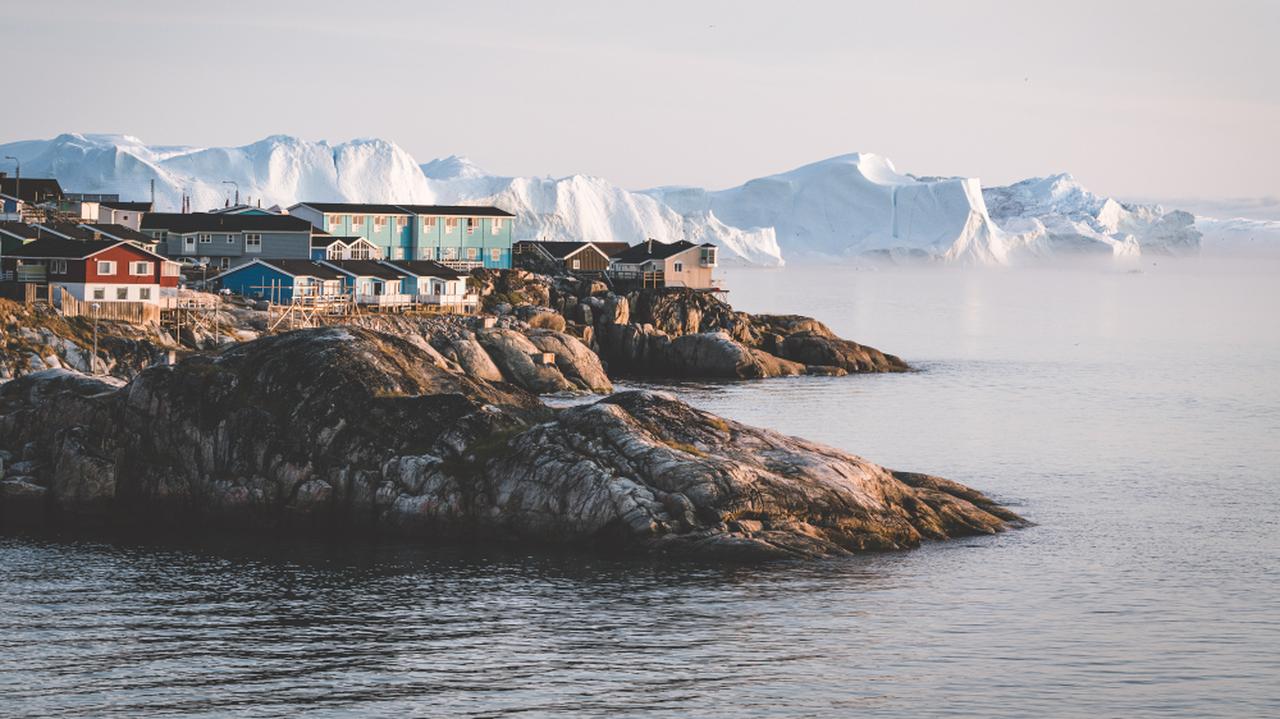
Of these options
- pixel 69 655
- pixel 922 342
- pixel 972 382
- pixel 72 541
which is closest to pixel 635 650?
pixel 69 655

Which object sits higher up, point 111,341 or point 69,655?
point 111,341

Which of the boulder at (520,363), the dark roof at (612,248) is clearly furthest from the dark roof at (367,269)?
the dark roof at (612,248)

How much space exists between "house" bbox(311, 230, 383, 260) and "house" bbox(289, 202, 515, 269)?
4404mm

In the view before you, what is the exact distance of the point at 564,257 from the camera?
112688mm

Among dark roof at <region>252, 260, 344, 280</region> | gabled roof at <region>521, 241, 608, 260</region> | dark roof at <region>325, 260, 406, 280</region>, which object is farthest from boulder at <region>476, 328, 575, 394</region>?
gabled roof at <region>521, 241, 608, 260</region>

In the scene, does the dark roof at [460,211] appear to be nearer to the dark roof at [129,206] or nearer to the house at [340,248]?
the house at [340,248]

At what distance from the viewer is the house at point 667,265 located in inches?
4259

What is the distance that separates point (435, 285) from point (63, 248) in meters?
25.8

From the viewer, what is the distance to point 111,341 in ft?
194

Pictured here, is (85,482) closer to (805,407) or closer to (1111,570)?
(1111,570)

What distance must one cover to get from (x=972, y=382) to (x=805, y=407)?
17816 millimetres

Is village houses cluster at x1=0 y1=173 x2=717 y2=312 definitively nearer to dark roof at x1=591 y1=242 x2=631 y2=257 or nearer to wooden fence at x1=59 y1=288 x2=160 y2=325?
dark roof at x1=591 y1=242 x2=631 y2=257

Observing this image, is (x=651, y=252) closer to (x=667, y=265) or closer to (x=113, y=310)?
(x=667, y=265)

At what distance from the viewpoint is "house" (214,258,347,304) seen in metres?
79.2
